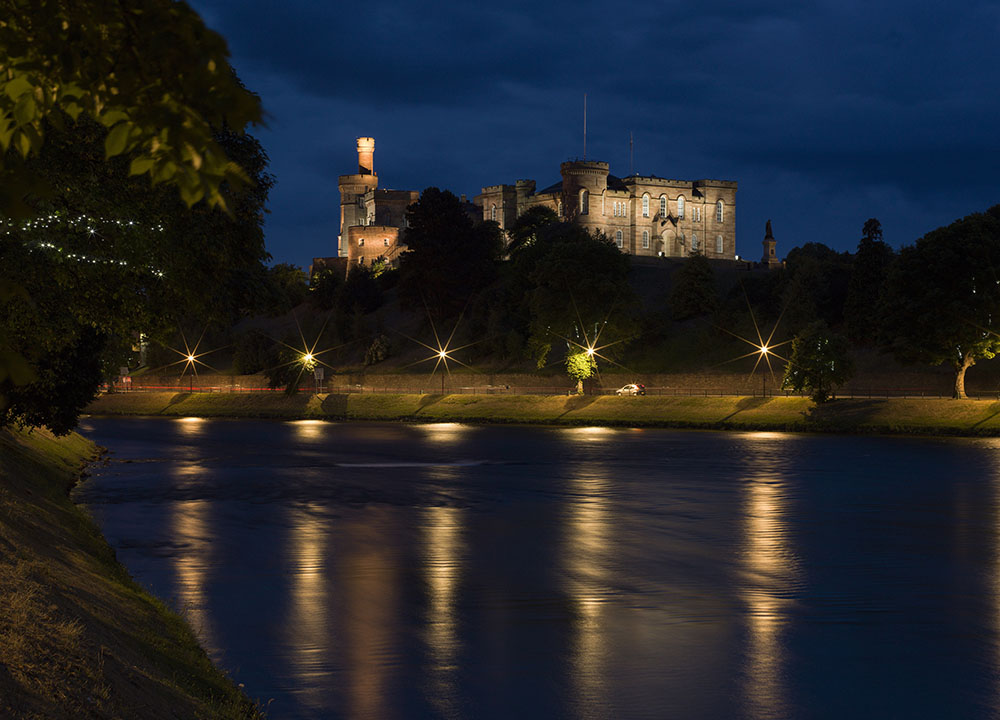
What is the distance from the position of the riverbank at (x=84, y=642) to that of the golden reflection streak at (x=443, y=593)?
304 centimetres

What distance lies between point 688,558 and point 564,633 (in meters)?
9.28

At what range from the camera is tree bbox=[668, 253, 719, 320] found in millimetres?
129050

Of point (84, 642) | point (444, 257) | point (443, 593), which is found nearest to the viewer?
point (84, 642)

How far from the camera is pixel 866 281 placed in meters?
101

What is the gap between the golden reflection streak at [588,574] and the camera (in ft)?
53.9

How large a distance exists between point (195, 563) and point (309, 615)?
736 centimetres

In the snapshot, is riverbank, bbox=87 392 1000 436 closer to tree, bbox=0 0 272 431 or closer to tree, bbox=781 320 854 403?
tree, bbox=781 320 854 403

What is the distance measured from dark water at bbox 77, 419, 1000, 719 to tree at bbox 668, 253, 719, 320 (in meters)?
74.9

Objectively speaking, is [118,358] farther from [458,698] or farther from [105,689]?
[105,689]

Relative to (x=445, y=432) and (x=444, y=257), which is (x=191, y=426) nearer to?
(x=445, y=432)

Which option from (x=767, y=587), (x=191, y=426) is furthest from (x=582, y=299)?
(x=767, y=587)

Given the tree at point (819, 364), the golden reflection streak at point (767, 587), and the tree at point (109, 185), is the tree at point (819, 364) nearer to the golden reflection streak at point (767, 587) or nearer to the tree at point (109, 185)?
the golden reflection streak at point (767, 587)

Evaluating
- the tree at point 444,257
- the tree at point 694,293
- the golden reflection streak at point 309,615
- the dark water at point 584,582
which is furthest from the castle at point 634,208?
the golden reflection streak at point 309,615

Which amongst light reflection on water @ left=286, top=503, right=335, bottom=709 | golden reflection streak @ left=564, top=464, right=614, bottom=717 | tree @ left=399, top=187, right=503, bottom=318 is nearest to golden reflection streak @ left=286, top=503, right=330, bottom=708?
light reflection on water @ left=286, top=503, right=335, bottom=709
